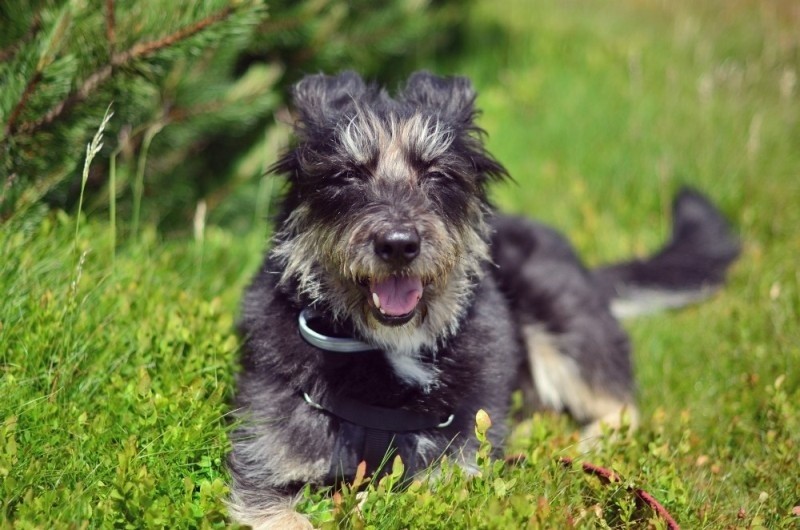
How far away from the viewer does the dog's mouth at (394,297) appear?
2867 mm

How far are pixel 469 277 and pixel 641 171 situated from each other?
381 centimetres

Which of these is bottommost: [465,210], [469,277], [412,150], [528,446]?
[528,446]

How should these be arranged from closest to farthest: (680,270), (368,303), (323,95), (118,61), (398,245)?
(398,245), (368,303), (323,95), (118,61), (680,270)

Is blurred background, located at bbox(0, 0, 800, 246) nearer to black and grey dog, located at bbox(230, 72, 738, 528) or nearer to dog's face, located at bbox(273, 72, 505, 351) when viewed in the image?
dog's face, located at bbox(273, 72, 505, 351)

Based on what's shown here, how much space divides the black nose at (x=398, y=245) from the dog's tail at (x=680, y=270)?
2.69 metres

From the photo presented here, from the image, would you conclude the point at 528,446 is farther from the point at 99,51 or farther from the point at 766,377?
the point at 99,51

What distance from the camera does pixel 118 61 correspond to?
351 centimetres

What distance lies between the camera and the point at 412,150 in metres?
3.01

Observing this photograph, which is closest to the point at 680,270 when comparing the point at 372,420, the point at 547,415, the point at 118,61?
the point at 547,415

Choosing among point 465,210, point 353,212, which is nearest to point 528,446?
point 465,210

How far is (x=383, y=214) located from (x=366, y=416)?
2.73 ft

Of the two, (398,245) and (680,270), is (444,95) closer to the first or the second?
(398,245)

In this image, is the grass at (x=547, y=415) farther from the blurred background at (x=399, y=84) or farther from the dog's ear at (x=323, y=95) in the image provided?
the dog's ear at (x=323, y=95)

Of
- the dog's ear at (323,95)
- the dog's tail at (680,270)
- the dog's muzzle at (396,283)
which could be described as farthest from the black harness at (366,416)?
the dog's tail at (680,270)
